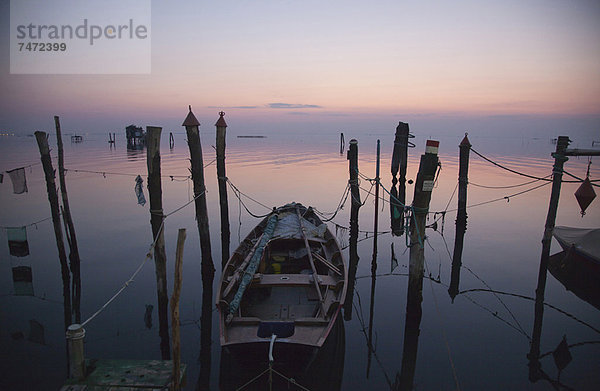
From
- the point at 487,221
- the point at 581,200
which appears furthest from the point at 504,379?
the point at 487,221

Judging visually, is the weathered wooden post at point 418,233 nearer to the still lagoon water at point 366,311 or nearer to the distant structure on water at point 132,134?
the still lagoon water at point 366,311

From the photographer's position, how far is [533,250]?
49.4 ft

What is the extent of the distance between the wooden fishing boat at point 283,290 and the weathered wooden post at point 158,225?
1.62 metres

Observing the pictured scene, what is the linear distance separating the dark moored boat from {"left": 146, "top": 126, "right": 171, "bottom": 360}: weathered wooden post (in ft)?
41.9

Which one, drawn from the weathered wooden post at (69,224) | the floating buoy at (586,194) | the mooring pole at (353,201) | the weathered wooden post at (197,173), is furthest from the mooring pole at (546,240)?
the weathered wooden post at (69,224)

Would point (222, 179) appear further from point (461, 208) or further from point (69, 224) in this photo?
point (461, 208)

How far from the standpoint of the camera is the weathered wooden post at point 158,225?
851cm

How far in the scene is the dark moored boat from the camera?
11119 mm

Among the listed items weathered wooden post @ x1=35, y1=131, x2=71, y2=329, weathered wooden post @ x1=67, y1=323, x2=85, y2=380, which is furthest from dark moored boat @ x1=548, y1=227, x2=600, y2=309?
weathered wooden post @ x1=35, y1=131, x2=71, y2=329

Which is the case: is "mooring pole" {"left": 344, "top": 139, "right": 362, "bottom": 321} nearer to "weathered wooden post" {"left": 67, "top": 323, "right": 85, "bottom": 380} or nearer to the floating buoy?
the floating buoy

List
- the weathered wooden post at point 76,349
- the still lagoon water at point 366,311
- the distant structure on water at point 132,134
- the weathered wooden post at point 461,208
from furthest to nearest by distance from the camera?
1. the distant structure on water at point 132,134
2. the weathered wooden post at point 461,208
3. the still lagoon water at point 366,311
4. the weathered wooden post at point 76,349

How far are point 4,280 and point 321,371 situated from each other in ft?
36.6

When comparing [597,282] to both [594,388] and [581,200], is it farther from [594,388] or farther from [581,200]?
[594,388]

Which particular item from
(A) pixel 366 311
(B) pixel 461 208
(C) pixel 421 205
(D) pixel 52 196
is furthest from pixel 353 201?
(D) pixel 52 196
